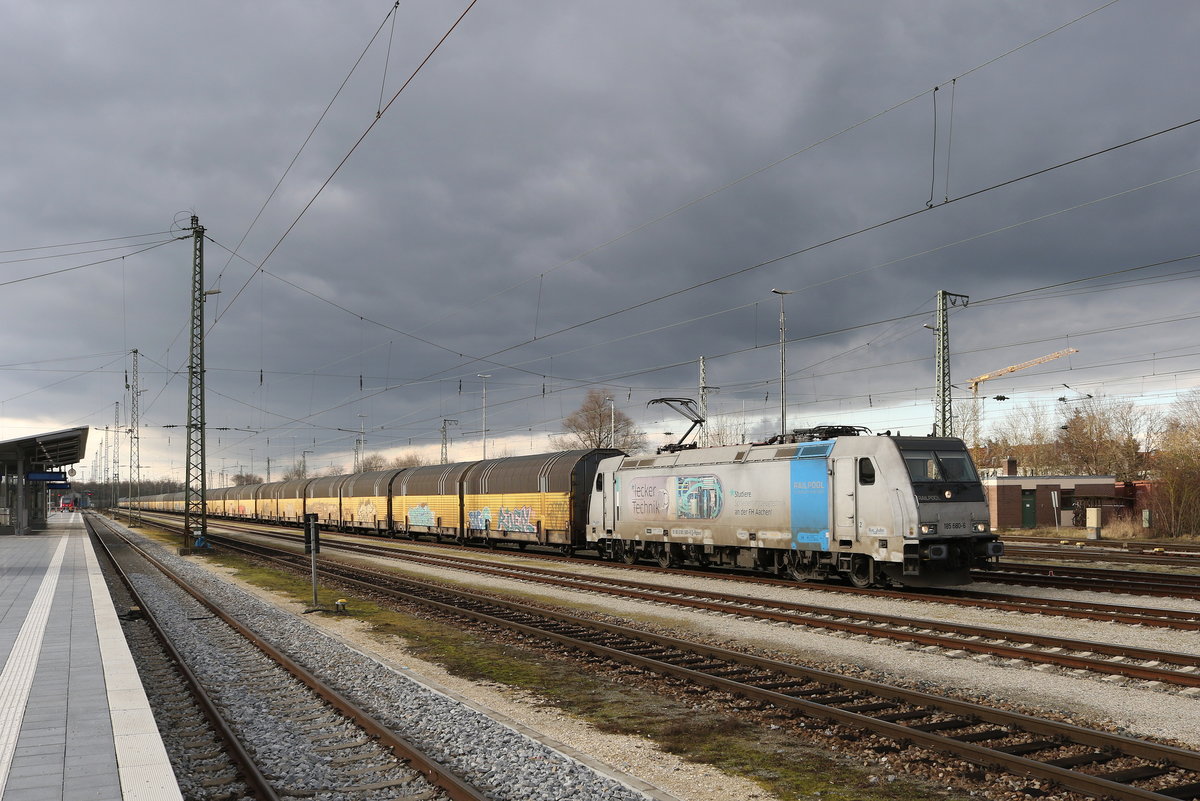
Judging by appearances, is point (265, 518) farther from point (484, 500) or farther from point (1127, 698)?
point (1127, 698)

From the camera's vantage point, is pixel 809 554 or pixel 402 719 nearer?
pixel 402 719

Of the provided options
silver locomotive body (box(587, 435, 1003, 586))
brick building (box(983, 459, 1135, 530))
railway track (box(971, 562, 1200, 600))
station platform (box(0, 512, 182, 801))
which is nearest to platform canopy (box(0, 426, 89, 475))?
station platform (box(0, 512, 182, 801))

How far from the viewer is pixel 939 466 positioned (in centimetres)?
1894

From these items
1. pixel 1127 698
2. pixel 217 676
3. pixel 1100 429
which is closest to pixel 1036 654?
pixel 1127 698

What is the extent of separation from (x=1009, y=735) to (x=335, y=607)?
1458 cm

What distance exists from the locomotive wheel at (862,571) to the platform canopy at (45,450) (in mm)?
42089

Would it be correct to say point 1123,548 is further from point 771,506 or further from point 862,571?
point 771,506

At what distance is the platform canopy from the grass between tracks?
38446mm

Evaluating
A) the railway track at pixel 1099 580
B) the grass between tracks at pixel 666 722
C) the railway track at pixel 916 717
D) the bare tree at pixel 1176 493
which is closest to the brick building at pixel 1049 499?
the bare tree at pixel 1176 493

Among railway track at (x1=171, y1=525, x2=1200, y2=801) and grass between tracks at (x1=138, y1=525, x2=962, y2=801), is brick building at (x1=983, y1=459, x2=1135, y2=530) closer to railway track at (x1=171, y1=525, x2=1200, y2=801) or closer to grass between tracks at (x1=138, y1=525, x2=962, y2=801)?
railway track at (x1=171, y1=525, x2=1200, y2=801)

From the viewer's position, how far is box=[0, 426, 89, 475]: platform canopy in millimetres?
44594

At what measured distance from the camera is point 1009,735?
27.0 feet

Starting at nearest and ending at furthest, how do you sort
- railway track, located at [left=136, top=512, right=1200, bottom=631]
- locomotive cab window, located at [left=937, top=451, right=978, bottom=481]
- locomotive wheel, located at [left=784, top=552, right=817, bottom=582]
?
railway track, located at [left=136, top=512, right=1200, bottom=631]
locomotive cab window, located at [left=937, top=451, right=978, bottom=481]
locomotive wheel, located at [left=784, top=552, right=817, bottom=582]

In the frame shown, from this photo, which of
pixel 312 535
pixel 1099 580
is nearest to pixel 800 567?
pixel 1099 580
